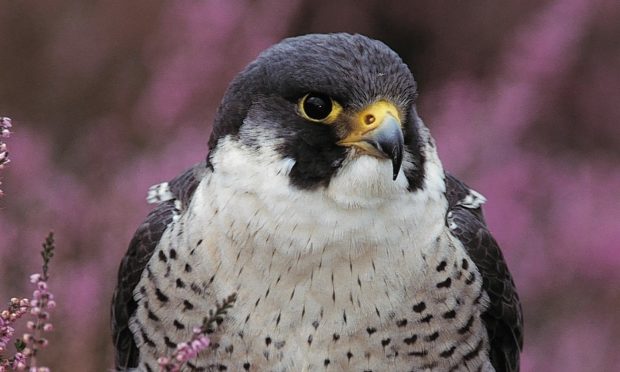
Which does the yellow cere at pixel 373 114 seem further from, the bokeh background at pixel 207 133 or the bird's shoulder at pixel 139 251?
the bokeh background at pixel 207 133

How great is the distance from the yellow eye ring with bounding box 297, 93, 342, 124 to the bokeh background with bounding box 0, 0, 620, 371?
51.9 inches

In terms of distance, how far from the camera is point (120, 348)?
3635 mm

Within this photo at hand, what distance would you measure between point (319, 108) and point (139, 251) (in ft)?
2.86

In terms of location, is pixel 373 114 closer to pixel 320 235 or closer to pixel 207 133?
pixel 320 235

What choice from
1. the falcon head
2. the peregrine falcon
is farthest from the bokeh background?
the falcon head

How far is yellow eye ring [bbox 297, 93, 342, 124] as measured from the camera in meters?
2.92

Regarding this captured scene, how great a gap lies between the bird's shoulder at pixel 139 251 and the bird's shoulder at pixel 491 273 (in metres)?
0.78

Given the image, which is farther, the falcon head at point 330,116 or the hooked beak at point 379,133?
the falcon head at point 330,116

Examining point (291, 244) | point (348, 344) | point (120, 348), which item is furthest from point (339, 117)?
point (120, 348)

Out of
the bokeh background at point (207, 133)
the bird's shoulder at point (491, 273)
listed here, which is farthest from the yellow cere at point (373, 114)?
the bokeh background at point (207, 133)

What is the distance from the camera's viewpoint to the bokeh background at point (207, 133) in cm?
421

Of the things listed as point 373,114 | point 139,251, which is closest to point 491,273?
point 373,114

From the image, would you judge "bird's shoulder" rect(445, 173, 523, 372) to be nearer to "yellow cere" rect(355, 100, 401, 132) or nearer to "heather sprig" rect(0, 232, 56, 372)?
"yellow cere" rect(355, 100, 401, 132)

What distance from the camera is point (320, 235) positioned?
9.73 ft
